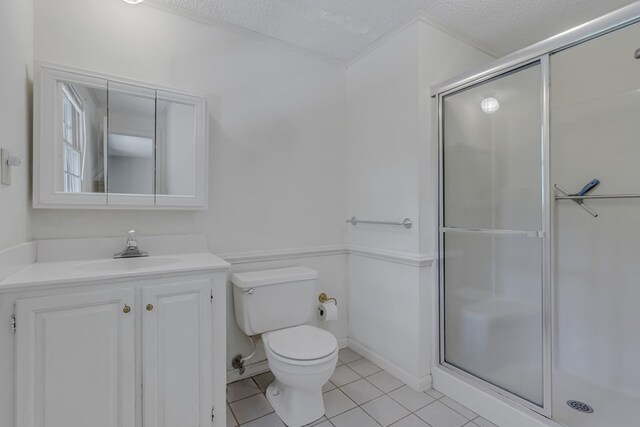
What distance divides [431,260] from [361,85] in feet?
4.69

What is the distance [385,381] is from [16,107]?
243 cm

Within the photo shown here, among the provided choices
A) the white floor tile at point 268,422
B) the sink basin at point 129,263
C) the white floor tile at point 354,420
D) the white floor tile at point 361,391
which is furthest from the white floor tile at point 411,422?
the sink basin at point 129,263

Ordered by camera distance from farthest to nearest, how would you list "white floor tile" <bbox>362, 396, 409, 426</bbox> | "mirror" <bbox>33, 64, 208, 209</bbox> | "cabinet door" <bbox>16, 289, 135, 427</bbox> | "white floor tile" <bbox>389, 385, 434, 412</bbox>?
1. "white floor tile" <bbox>389, 385, 434, 412</bbox>
2. "white floor tile" <bbox>362, 396, 409, 426</bbox>
3. "mirror" <bbox>33, 64, 208, 209</bbox>
4. "cabinet door" <bbox>16, 289, 135, 427</bbox>

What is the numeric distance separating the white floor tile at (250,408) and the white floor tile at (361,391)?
0.49 meters

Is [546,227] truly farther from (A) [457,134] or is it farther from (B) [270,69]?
(B) [270,69]

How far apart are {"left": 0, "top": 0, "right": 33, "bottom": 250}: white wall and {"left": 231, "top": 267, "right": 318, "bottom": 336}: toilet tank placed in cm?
103

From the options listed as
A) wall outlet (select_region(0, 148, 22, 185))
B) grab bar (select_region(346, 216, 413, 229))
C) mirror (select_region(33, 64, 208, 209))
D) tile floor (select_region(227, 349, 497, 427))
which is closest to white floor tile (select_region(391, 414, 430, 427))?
tile floor (select_region(227, 349, 497, 427))

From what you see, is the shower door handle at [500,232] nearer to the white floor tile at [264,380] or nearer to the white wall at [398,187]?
the white wall at [398,187]

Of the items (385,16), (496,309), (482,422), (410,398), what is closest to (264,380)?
(410,398)

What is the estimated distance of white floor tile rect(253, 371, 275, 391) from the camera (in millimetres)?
1990

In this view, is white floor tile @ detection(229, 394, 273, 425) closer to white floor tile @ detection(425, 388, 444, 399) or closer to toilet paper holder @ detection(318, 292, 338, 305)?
toilet paper holder @ detection(318, 292, 338, 305)

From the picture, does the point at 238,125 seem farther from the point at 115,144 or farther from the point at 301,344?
the point at 301,344

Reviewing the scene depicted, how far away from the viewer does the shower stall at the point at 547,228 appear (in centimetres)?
155

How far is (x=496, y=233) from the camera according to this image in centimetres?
174
